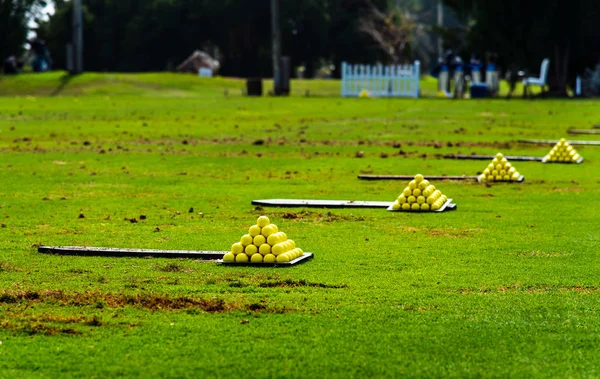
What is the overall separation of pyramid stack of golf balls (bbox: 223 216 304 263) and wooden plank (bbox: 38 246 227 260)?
402 mm

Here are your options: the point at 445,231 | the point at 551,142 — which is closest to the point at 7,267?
the point at 445,231

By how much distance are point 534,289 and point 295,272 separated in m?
2.34

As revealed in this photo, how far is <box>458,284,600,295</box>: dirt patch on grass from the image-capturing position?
1110 centimetres

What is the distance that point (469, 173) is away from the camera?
81.8 feet

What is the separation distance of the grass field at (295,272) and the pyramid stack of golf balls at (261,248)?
0.29 m

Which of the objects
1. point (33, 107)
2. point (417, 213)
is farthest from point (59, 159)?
point (33, 107)

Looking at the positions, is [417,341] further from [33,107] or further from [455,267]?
[33,107]

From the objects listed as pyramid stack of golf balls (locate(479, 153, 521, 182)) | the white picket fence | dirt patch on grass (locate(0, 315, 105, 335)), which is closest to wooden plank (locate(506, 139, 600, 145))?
pyramid stack of golf balls (locate(479, 153, 521, 182))

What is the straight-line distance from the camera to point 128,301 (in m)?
10.5

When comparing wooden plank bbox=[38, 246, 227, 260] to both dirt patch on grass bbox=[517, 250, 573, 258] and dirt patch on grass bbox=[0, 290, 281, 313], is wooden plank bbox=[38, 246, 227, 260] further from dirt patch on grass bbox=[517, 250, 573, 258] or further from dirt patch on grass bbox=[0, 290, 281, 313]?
dirt patch on grass bbox=[517, 250, 573, 258]

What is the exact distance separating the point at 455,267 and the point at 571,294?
70.1 inches

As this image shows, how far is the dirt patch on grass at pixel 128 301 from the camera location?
10305 mm

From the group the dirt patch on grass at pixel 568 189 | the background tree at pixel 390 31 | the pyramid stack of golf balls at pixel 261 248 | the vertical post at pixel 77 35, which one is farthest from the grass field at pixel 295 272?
the background tree at pixel 390 31

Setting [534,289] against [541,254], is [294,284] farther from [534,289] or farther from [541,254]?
[541,254]
